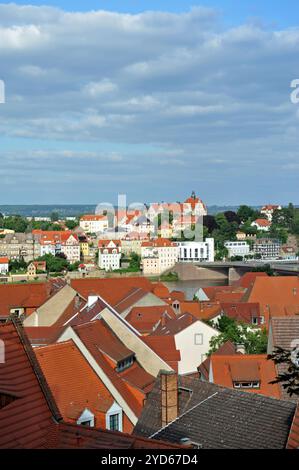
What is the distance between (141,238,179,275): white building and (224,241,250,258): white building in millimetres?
14220

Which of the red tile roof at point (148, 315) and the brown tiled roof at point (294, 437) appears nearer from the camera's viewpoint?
the brown tiled roof at point (294, 437)

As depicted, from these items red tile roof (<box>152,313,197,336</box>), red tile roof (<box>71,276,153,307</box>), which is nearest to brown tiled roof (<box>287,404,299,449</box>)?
red tile roof (<box>152,313,197,336</box>)

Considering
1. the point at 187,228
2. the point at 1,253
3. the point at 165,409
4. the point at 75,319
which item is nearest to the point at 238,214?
the point at 187,228

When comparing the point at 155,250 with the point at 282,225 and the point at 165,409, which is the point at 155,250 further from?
the point at 165,409

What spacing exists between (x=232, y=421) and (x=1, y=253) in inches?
3294

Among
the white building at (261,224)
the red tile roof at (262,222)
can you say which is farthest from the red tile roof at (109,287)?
the red tile roof at (262,222)

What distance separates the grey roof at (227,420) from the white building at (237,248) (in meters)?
86.6

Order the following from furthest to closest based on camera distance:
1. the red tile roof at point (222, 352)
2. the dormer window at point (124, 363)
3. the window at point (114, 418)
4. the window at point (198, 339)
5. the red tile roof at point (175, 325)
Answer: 1. the red tile roof at point (175, 325)
2. the window at point (198, 339)
3. the red tile roof at point (222, 352)
4. the dormer window at point (124, 363)
5. the window at point (114, 418)

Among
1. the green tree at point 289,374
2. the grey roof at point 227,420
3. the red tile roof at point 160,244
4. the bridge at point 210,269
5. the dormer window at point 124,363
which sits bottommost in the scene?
the bridge at point 210,269

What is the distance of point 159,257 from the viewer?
3290 inches

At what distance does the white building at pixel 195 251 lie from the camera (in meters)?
85.4

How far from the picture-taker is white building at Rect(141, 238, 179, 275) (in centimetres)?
8275

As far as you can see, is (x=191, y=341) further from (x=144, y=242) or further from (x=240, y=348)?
(x=144, y=242)

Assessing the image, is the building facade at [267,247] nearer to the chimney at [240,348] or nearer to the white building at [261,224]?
the white building at [261,224]
